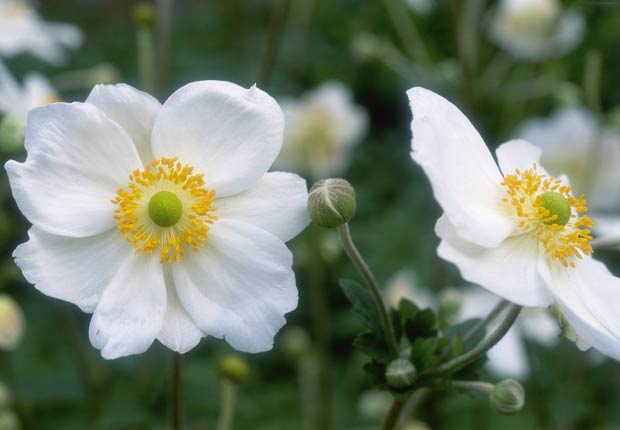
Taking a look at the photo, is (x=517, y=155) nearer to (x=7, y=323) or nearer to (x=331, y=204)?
(x=331, y=204)

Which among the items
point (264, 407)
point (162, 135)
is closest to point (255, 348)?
point (162, 135)

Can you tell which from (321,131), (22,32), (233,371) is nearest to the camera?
(233,371)

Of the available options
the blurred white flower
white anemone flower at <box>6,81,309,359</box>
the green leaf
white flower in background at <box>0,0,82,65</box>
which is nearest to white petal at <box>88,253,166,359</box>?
white anemone flower at <box>6,81,309,359</box>

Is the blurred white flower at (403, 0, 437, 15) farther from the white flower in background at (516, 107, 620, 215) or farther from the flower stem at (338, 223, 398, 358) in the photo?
the flower stem at (338, 223, 398, 358)

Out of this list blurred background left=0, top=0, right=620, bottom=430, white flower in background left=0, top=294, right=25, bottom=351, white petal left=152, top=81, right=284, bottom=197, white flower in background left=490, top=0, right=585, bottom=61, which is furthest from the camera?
white flower in background left=490, top=0, right=585, bottom=61

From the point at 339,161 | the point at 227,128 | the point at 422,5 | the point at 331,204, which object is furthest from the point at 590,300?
the point at 422,5

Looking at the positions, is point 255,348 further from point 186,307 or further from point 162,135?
point 162,135

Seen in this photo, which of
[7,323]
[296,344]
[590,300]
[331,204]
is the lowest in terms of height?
[296,344]
